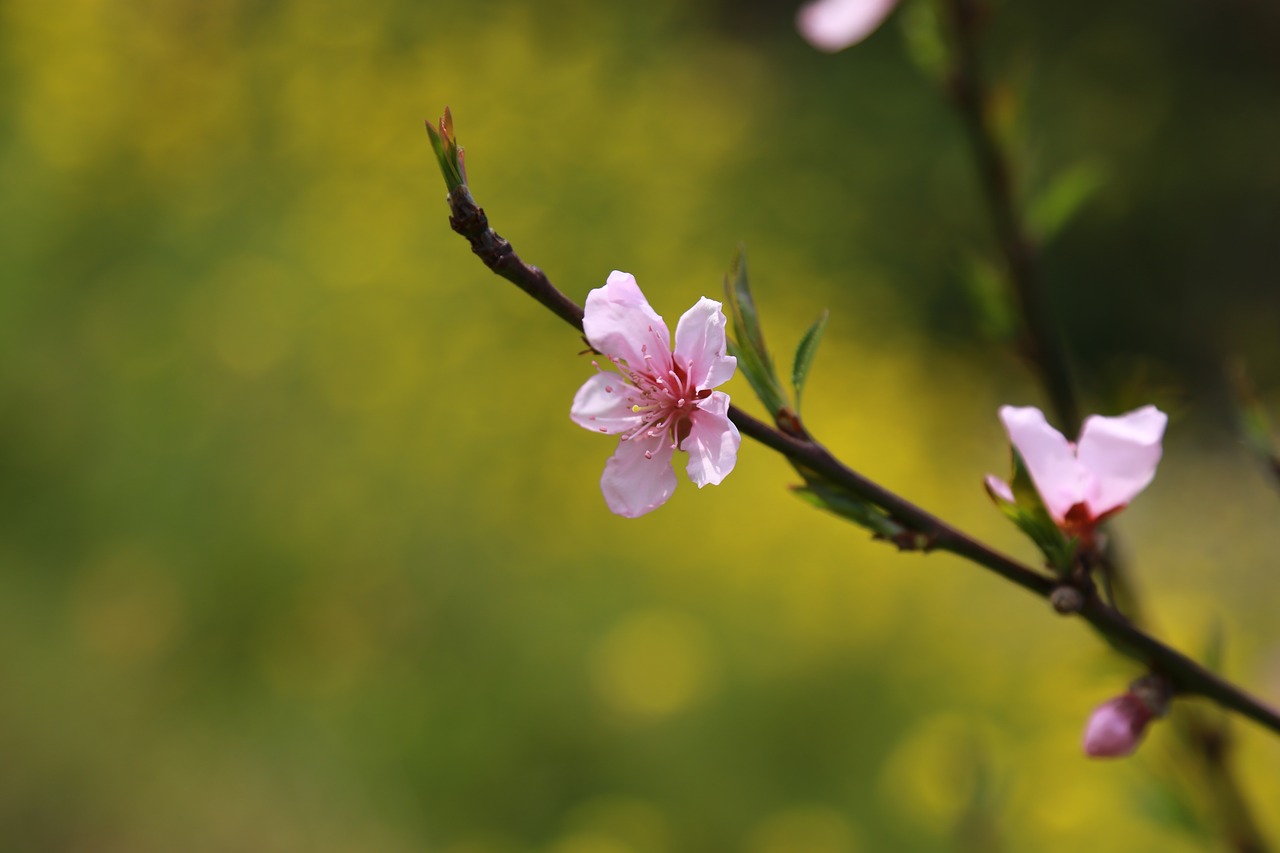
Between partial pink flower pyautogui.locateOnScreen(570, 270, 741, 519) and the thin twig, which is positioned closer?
partial pink flower pyautogui.locateOnScreen(570, 270, 741, 519)

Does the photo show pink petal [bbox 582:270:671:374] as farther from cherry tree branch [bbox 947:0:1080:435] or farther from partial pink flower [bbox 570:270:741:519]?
cherry tree branch [bbox 947:0:1080:435]

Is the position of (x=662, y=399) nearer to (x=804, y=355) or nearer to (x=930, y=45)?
(x=804, y=355)

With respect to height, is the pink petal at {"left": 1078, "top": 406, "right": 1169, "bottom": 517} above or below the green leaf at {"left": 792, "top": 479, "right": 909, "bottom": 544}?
above

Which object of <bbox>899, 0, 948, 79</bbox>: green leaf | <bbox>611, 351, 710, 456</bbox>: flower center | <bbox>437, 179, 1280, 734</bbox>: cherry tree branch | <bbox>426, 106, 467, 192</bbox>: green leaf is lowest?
<bbox>437, 179, 1280, 734</bbox>: cherry tree branch

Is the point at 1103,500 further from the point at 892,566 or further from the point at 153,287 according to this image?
→ the point at 153,287

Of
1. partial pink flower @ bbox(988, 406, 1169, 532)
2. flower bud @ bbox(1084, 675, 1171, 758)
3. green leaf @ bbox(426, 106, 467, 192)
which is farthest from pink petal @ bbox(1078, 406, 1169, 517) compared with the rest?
green leaf @ bbox(426, 106, 467, 192)

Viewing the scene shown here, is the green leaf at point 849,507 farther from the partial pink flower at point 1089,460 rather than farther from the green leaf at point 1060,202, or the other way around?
the green leaf at point 1060,202

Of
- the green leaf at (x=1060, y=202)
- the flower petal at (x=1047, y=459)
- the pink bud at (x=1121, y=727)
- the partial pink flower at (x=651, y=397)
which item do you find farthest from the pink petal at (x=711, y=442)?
the green leaf at (x=1060, y=202)
